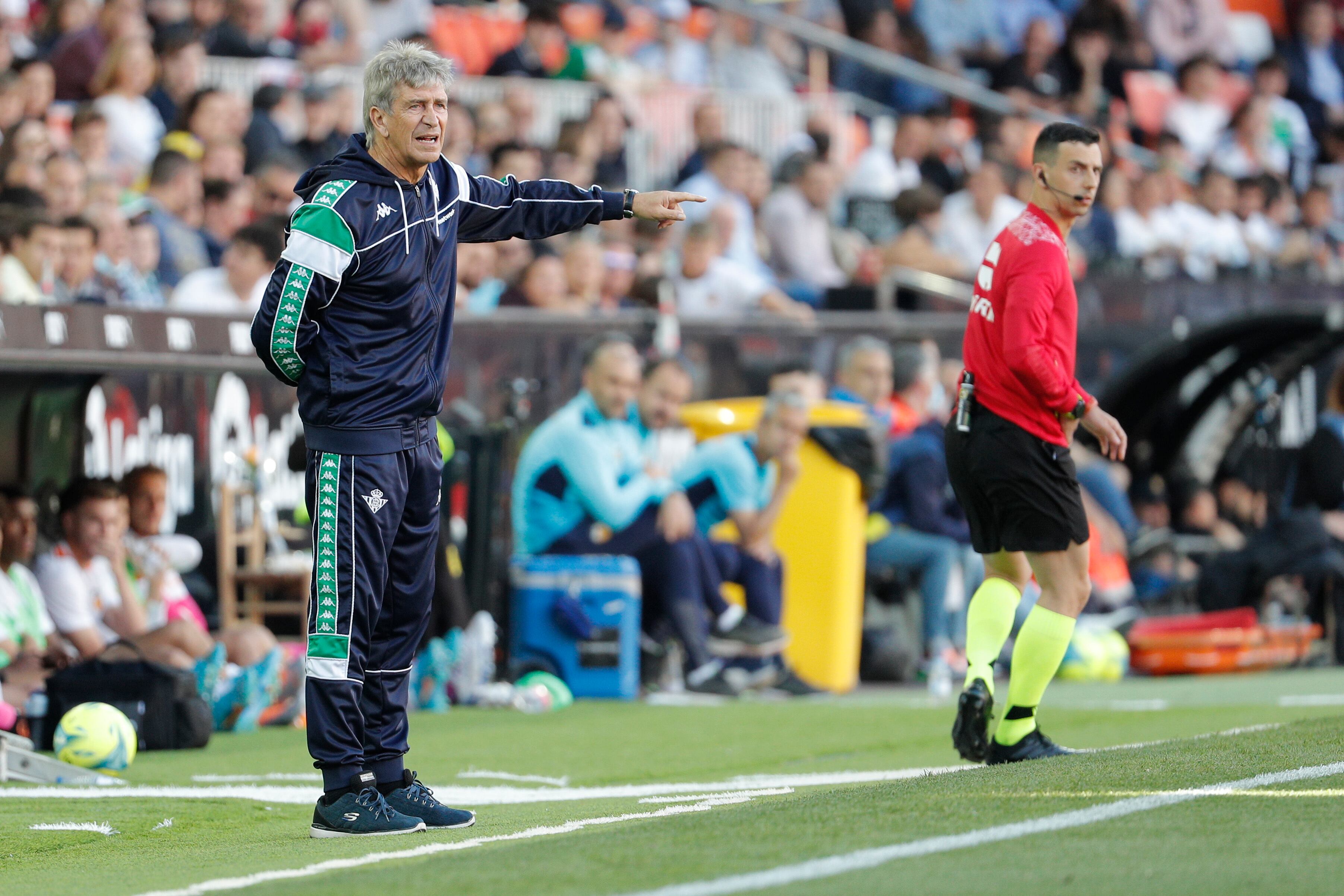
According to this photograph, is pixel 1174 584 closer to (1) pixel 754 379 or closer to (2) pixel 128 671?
(1) pixel 754 379

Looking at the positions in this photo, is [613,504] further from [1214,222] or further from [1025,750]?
[1214,222]

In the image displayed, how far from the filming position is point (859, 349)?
43.5 feet

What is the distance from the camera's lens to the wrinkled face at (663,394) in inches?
462

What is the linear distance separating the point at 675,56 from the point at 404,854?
46.0 ft

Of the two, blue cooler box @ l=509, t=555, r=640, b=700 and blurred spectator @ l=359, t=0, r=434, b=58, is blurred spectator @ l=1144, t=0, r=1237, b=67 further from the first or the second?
blue cooler box @ l=509, t=555, r=640, b=700

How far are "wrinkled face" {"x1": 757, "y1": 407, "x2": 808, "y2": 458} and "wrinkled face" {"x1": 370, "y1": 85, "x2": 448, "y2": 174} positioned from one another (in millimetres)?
6323

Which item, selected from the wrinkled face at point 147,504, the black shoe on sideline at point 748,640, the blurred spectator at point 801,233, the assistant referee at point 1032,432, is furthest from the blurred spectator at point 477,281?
the assistant referee at point 1032,432

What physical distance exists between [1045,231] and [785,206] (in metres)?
8.91

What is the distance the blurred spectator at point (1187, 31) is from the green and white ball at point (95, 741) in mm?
17795

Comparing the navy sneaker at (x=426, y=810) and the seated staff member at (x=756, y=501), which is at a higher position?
the seated staff member at (x=756, y=501)

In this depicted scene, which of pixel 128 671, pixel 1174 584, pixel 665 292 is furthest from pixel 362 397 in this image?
pixel 1174 584

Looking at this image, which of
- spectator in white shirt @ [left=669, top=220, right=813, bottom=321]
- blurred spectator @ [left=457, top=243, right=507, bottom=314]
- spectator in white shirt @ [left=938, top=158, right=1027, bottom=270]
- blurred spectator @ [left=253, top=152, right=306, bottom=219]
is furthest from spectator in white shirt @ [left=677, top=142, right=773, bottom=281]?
blurred spectator @ [left=253, top=152, right=306, bottom=219]

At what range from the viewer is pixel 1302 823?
16.3ft

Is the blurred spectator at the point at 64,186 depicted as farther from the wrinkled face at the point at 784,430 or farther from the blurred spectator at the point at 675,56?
the blurred spectator at the point at 675,56
